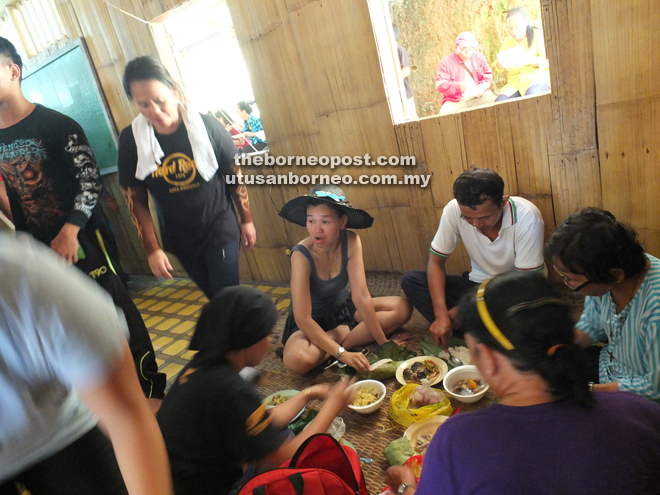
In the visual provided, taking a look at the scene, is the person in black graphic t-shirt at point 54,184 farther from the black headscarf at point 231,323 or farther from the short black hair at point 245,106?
the short black hair at point 245,106

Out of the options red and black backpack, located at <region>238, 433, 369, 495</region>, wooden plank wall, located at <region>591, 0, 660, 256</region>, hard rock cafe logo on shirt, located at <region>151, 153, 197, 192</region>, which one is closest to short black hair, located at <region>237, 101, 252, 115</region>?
hard rock cafe logo on shirt, located at <region>151, 153, 197, 192</region>

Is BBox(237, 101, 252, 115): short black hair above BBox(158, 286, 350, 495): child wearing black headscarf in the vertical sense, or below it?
above

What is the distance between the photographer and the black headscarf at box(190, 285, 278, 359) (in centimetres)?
147

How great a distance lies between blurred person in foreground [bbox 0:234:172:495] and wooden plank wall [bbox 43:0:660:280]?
2.65 meters

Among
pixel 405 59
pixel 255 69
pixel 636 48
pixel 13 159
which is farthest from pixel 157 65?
pixel 405 59

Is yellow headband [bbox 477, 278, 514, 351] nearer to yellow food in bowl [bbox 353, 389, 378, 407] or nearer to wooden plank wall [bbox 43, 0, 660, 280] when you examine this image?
yellow food in bowl [bbox 353, 389, 378, 407]

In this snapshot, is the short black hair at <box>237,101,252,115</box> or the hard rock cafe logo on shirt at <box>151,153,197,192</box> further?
the short black hair at <box>237,101,252,115</box>

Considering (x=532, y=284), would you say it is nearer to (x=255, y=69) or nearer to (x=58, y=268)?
(x=58, y=268)

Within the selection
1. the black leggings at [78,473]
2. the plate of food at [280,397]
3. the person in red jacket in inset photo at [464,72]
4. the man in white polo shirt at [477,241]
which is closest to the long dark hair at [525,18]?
the person in red jacket in inset photo at [464,72]

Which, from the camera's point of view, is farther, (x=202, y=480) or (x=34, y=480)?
(x=202, y=480)

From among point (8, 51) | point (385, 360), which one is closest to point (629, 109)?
point (385, 360)

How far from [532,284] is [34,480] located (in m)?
1.41

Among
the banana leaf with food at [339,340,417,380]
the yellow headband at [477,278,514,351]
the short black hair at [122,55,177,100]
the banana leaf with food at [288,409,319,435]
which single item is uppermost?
the short black hair at [122,55,177,100]

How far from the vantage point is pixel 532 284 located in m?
0.96
